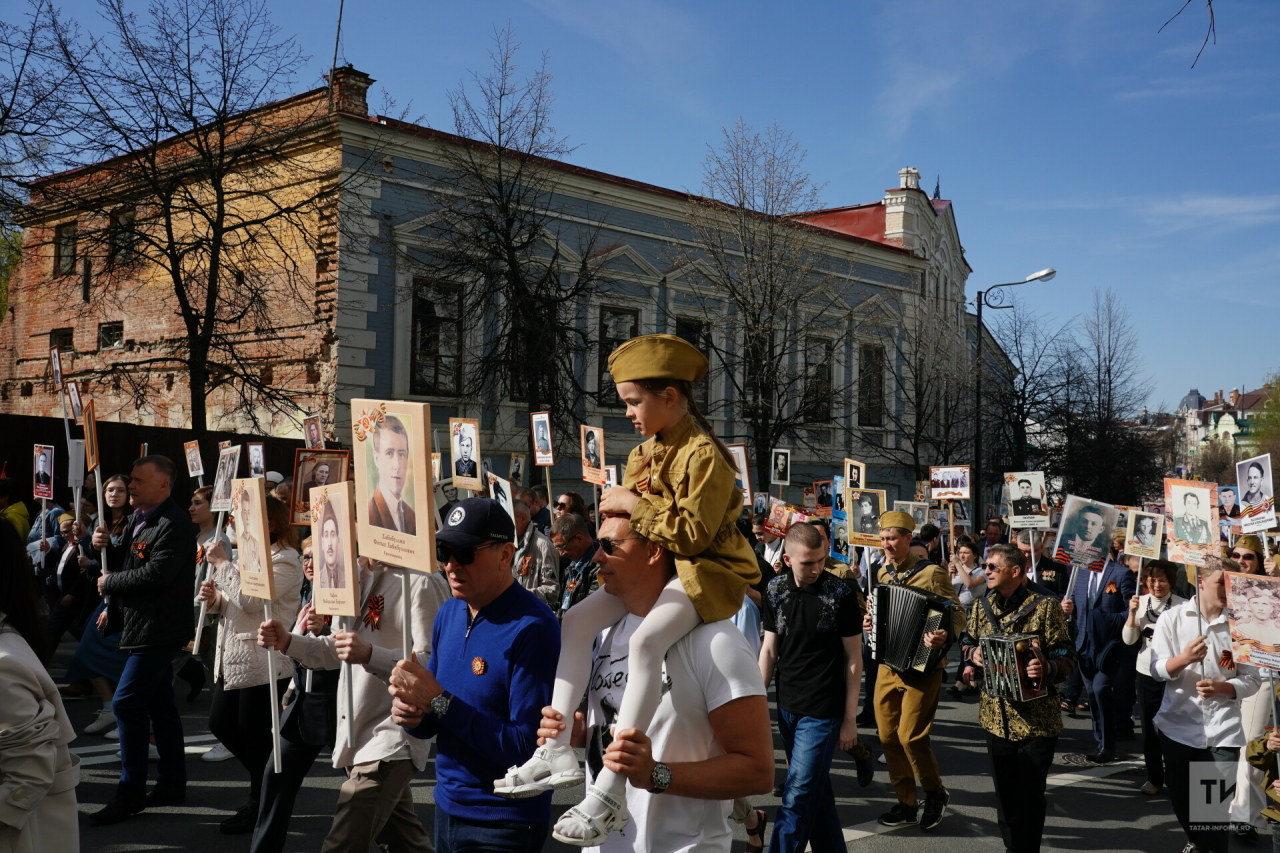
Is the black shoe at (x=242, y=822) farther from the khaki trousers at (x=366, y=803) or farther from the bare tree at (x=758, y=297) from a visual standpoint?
the bare tree at (x=758, y=297)

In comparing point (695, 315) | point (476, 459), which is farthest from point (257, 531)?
point (695, 315)

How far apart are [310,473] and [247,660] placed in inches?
44.0

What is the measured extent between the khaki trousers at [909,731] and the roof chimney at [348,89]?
18208 mm

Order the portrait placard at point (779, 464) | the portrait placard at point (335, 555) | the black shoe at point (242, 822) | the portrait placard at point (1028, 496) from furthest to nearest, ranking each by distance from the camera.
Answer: the portrait placard at point (779, 464)
the portrait placard at point (1028, 496)
the black shoe at point (242, 822)
the portrait placard at point (335, 555)

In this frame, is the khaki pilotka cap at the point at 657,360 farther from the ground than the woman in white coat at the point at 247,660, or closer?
farther from the ground

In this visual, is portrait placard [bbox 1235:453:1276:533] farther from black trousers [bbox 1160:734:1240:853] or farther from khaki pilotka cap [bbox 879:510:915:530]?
black trousers [bbox 1160:734:1240:853]

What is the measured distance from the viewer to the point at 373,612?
15.7 feet

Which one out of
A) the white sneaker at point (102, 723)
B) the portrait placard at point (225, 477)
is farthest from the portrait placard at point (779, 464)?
the white sneaker at point (102, 723)

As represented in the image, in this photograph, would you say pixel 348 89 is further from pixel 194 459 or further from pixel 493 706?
pixel 493 706

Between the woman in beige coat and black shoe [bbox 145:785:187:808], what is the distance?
3.67m

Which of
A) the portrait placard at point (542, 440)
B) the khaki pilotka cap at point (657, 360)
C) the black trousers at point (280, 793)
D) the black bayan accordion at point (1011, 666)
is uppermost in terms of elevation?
the portrait placard at point (542, 440)

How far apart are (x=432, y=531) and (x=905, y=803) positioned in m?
4.87

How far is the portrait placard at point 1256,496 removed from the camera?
32.2 ft

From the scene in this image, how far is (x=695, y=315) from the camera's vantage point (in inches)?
1120
